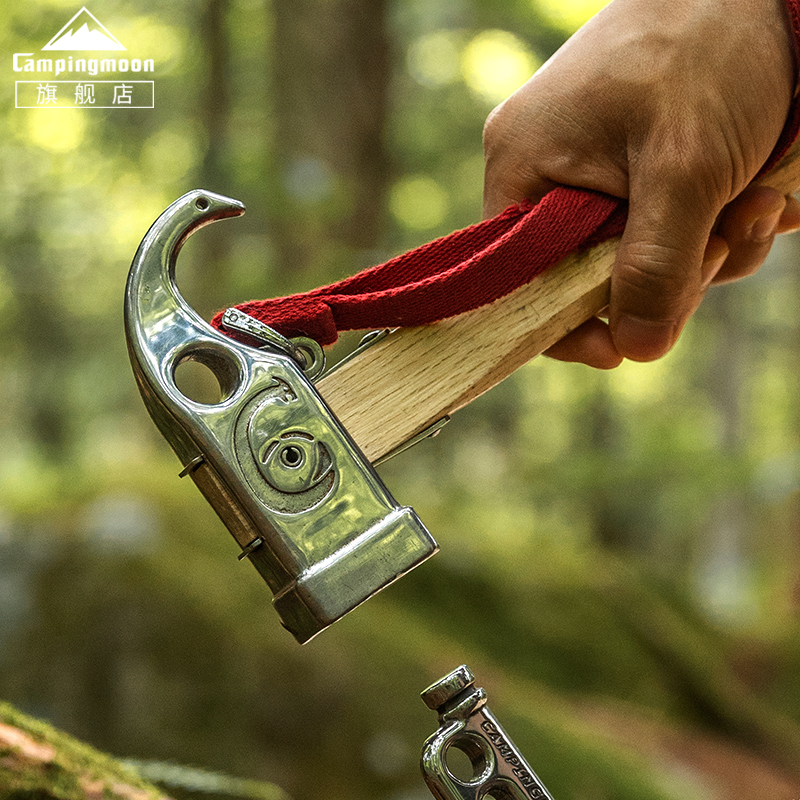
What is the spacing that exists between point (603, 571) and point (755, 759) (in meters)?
1.32

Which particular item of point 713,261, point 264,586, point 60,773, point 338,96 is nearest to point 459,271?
point 713,261

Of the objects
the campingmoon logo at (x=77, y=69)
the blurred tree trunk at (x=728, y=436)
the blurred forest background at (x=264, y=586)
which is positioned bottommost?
Answer: the blurred tree trunk at (x=728, y=436)

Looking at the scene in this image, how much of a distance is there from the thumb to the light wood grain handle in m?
0.03

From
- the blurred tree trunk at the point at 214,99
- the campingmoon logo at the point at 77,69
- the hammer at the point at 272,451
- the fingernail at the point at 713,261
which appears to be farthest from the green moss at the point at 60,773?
the campingmoon logo at the point at 77,69

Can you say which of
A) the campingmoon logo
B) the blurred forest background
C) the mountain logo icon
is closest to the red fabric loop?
the blurred forest background

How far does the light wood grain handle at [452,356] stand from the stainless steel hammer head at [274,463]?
8 centimetres

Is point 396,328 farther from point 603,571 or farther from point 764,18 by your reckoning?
point 603,571

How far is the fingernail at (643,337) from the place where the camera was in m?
1.10

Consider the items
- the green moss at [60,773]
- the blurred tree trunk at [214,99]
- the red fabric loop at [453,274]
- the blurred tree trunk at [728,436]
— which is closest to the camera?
the red fabric loop at [453,274]

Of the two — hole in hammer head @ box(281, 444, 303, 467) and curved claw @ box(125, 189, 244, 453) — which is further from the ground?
curved claw @ box(125, 189, 244, 453)

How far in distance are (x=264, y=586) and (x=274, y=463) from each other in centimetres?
254

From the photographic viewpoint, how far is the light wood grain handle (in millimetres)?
887

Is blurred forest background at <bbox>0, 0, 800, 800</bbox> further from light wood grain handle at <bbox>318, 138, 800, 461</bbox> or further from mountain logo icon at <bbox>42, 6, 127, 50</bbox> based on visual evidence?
light wood grain handle at <bbox>318, 138, 800, 461</bbox>

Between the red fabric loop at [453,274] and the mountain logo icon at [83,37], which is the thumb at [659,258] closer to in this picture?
the red fabric loop at [453,274]
